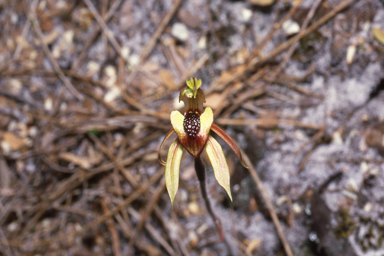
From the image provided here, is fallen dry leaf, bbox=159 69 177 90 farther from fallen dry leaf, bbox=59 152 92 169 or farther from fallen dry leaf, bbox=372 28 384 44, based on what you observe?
fallen dry leaf, bbox=372 28 384 44

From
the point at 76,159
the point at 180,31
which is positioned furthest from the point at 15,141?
the point at 180,31

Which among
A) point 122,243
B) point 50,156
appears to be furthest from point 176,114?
point 50,156

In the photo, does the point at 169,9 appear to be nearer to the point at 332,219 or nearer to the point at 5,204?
the point at 332,219

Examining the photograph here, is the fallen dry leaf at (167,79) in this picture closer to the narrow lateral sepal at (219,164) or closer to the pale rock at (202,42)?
the pale rock at (202,42)

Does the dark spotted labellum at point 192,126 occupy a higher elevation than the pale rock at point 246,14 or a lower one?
lower

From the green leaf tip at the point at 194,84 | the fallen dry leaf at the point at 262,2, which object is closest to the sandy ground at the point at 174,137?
the fallen dry leaf at the point at 262,2

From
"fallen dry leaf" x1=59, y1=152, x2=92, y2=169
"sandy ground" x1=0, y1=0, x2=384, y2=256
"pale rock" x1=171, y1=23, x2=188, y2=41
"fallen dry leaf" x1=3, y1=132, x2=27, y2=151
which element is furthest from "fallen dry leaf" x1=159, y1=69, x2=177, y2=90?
"fallen dry leaf" x1=3, y1=132, x2=27, y2=151
